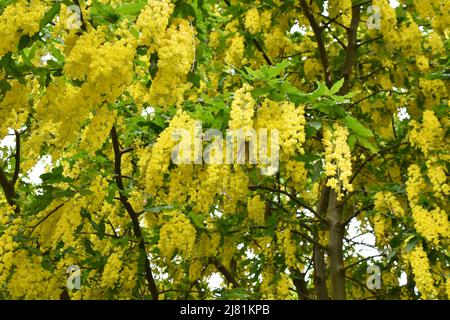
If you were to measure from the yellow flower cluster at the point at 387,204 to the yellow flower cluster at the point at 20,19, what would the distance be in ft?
10.7

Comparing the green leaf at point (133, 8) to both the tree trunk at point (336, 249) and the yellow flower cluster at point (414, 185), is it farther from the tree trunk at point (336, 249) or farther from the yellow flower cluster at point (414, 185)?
the tree trunk at point (336, 249)

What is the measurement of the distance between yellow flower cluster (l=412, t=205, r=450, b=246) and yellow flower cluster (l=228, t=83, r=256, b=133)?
72.6 inches

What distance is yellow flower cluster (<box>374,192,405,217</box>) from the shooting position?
209 inches

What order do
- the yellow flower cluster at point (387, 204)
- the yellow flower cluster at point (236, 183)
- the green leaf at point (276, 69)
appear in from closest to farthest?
the green leaf at point (276, 69), the yellow flower cluster at point (236, 183), the yellow flower cluster at point (387, 204)

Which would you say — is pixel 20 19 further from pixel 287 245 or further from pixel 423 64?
pixel 423 64

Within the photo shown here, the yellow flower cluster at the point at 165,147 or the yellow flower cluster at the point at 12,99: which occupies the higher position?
the yellow flower cluster at the point at 12,99

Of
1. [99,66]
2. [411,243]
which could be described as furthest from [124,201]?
[411,243]

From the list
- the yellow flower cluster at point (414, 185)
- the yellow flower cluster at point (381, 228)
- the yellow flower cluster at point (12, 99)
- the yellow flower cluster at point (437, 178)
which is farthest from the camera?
the yellow flower cluster at point (381, 228)

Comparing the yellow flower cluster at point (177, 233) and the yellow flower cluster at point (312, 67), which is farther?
the yellow flower cluster at point (312, 67)

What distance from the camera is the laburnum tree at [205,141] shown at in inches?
146

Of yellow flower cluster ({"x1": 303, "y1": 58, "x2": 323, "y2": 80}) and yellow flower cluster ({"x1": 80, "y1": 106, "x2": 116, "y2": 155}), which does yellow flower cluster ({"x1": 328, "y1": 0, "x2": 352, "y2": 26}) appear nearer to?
yellow flower cluster ({"x1": 303, "y1": 58, "x2": 323, "y2": 80})

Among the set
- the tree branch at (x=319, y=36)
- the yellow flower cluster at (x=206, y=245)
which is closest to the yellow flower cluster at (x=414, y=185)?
the tree branch at (x=319, y=36)

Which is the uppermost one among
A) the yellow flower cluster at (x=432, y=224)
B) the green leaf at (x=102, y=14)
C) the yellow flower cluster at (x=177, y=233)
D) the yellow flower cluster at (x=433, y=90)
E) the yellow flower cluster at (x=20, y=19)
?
the yellow flower cluster at (x=433, y=90)
